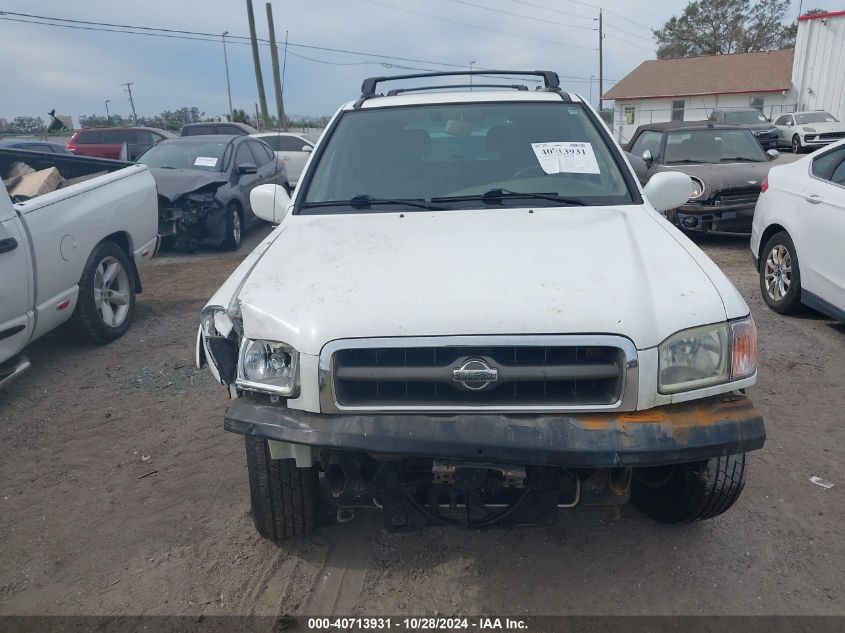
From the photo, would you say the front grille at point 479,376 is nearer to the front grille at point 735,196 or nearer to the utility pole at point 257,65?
the front grille at point 735,196

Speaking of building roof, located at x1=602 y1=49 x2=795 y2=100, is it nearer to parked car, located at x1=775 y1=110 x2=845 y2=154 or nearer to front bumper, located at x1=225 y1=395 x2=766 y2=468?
parked car, located at x1=775 y1=110 x2=845 y2=154

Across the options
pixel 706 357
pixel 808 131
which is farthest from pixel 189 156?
pixel 808 131

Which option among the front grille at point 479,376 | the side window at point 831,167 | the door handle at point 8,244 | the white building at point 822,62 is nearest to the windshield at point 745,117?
the white building at point 822,62

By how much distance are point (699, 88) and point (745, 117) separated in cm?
2269

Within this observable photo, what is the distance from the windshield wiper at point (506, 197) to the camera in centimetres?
340

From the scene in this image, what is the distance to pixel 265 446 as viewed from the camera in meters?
2.69

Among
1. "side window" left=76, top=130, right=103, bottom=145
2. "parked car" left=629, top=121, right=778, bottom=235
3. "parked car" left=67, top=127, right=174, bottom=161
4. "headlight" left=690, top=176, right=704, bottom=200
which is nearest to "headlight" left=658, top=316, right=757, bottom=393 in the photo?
"parked car" left=629, top=121, right=778, bottom=235

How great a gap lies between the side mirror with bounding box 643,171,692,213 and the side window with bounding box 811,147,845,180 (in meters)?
2.52

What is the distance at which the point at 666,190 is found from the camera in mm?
3707

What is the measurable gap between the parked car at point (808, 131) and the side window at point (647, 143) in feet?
65.5

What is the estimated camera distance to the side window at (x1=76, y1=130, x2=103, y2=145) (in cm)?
1789

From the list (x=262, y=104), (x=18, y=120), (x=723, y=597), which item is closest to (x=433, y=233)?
(x=723, y=597)

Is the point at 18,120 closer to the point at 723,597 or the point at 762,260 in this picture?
the point at 762,260

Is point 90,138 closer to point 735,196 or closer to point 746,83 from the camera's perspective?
point 735,196
